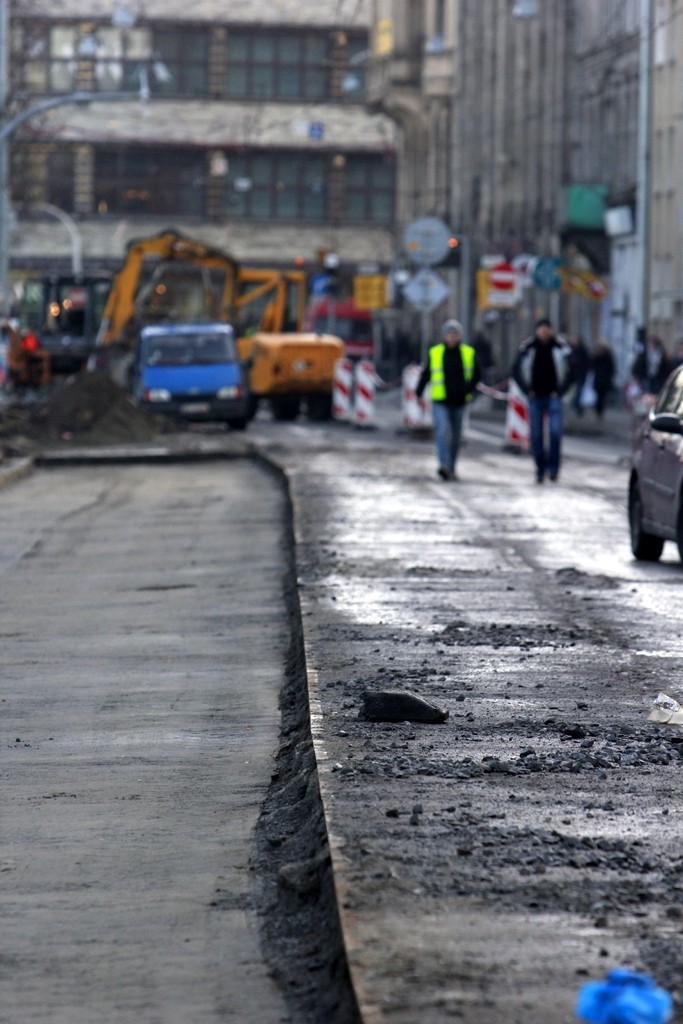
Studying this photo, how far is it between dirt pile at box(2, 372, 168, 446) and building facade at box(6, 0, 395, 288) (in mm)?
54800

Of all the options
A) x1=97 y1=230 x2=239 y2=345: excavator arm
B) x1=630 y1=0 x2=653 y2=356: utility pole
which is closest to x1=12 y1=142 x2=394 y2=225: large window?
x1=630 y1=0 x2=653 y2=356: utility pole

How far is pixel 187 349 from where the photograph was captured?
138 feet

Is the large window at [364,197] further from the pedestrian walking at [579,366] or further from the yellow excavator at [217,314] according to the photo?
the pedestrian walking at [579,366]

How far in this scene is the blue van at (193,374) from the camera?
40.9 metres

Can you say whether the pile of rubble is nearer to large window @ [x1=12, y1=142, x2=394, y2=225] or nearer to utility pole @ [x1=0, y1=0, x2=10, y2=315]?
utility pole @ [x1=0, y1=0, x2=10, y2=315]

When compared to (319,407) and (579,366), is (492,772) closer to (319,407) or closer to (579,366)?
(319,407)

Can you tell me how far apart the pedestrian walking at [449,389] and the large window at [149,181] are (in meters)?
68.5

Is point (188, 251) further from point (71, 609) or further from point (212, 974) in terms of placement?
point (212, 974)

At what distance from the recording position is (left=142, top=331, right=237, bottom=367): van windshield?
Answer: 137 ft

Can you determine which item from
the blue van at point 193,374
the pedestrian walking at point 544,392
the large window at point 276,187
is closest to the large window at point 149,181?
the large window at point 276,187

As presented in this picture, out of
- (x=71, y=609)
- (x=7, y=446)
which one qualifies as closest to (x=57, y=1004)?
(x=71, y=609)

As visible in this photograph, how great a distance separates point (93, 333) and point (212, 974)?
172 ft

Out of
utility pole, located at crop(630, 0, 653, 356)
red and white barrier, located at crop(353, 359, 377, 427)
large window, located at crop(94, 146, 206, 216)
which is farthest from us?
large window, located at crop(94, 146, 206, 216)

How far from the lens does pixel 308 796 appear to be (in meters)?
7.87
